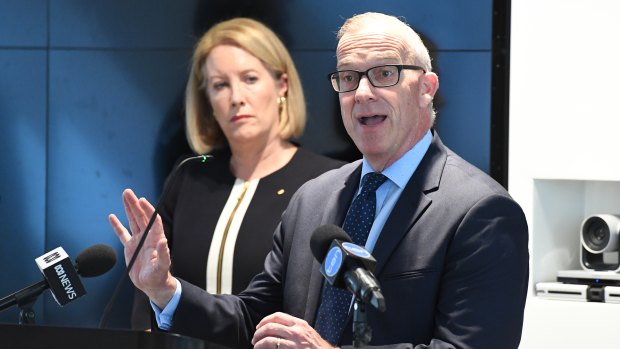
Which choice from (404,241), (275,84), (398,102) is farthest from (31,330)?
(275,84)

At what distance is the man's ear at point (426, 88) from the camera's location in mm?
2842

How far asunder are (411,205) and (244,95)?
4.91 feet

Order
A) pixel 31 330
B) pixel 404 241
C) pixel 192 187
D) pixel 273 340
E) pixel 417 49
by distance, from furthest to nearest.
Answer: pixel 192 187 → pixel 417 49 → pixel 404 241 → pixel 273 340 → pixel 31 330

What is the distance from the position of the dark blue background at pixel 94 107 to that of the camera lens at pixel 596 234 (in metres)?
1.11

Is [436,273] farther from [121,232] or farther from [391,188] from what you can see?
[121,232]

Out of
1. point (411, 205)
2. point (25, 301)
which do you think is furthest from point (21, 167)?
point (411, 205)

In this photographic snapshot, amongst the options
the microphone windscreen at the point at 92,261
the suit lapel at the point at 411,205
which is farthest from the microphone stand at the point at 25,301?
the suit lapel at the point at 411,205

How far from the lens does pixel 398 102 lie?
9.15 feet

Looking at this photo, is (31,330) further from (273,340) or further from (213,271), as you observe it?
(213,271)

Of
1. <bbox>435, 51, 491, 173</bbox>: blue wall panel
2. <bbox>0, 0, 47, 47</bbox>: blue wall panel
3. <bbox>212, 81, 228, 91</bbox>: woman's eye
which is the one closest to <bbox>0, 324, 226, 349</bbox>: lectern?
<bbox>212, 81, 228, 91</bbox>: woman's eye

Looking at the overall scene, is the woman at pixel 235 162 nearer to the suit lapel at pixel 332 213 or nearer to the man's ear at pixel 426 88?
the suit lapel at pixel 332 213

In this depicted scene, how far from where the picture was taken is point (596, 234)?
3.85 m

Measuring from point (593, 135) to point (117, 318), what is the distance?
218 cm

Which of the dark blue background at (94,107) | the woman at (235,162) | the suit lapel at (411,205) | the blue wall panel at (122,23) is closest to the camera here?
the suit lapel at (411,205)
